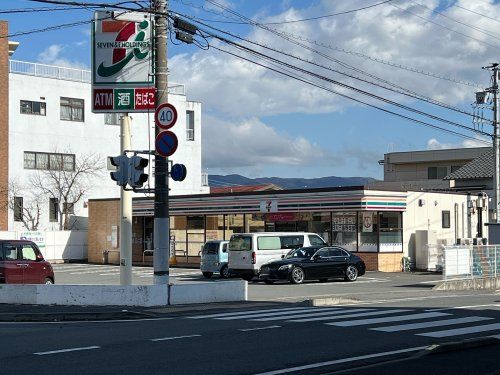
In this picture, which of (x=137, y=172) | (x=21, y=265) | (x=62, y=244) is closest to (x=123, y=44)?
(x=137, y=172)

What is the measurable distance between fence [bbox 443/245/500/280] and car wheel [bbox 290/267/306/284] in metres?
5.28

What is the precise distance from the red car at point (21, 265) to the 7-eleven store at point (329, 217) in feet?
57.1

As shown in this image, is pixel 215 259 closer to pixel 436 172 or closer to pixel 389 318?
pixel 389 318

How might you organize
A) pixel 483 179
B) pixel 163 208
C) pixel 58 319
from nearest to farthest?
pixel 58 319
pixel 163 208
pixel 483 179

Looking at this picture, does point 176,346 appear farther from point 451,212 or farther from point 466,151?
point 466,151

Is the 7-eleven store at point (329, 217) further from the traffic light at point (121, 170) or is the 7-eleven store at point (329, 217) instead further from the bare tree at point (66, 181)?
the traffic light at point (121, 170)

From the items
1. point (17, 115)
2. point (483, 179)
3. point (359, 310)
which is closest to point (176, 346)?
point (359, 310)

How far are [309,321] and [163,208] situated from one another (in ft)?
16.8

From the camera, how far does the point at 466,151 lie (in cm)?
7531

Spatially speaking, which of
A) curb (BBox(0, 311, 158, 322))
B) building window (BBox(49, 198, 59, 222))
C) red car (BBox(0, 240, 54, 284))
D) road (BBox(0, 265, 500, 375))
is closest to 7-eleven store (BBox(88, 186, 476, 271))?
building window (BBox(49, 198, 59, 222))

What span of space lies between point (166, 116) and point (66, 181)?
38.4 metres

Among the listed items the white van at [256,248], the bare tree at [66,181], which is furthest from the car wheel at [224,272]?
the bare tree at [66,181]

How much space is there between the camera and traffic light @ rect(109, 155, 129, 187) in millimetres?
17156

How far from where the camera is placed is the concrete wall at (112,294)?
17.5 meters
